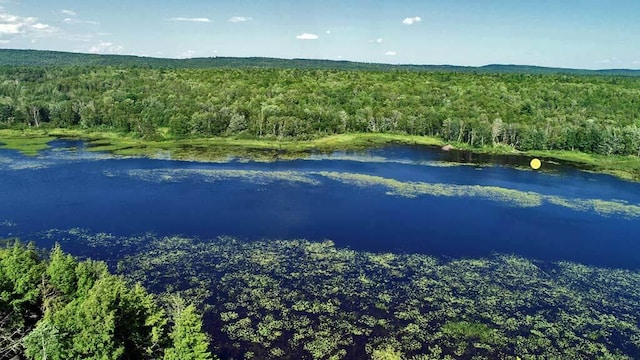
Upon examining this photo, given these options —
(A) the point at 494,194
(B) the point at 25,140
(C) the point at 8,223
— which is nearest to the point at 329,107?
(A) the point at 494,194

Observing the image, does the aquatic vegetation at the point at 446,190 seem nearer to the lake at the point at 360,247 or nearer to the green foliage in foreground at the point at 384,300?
the lake at the point at 360,247

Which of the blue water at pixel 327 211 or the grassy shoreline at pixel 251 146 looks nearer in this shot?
the blue water at pixel 327 211

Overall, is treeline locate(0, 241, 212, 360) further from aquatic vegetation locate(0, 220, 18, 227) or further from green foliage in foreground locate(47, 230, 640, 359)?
aquatic vegetation locate(0, 220, 18, 227)

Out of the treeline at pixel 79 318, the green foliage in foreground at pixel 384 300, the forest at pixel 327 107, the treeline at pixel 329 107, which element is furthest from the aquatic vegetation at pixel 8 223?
the treeline at pixel 329 107

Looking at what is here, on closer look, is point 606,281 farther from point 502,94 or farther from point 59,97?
point 59,97

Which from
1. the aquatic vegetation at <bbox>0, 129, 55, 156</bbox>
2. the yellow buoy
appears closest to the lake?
the yellow buoy

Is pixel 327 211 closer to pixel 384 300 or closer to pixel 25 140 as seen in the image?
pixel 384 300
